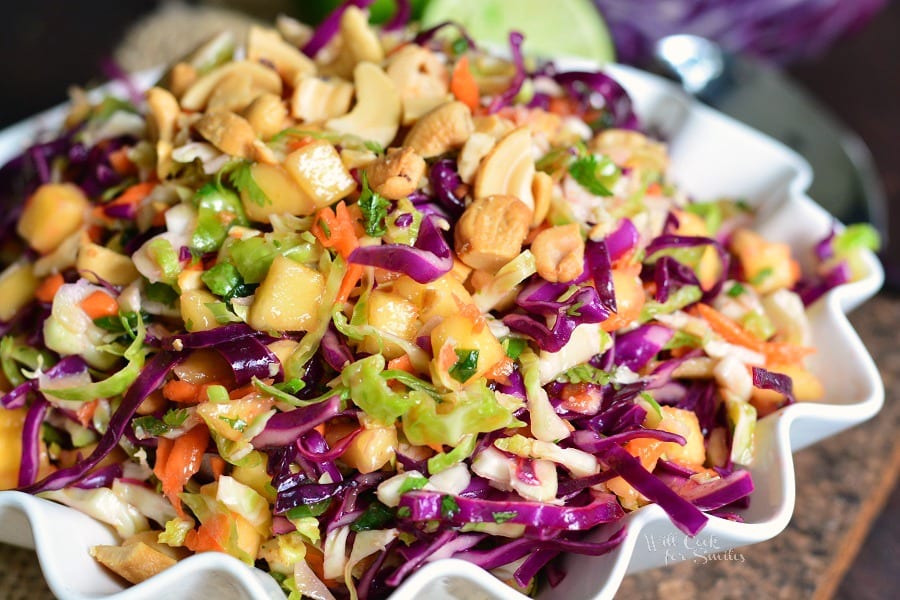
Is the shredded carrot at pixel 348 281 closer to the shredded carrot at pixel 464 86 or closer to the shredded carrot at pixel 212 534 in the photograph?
the shredded carrot at pixel 212 534

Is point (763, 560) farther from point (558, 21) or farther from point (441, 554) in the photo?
point (558, 21)

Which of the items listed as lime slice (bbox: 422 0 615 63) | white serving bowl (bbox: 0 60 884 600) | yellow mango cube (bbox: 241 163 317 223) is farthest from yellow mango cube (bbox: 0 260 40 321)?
lime slice (bbox: 422 0 615 63)

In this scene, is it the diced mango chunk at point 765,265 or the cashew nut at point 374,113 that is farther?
the diced mango chunk at point 765,265

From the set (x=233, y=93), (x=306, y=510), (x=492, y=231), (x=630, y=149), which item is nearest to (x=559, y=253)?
(x=492, y=231)

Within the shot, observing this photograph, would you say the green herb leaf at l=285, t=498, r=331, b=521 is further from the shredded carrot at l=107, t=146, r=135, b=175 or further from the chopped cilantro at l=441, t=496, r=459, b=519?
the shredded carrot at l=107, t=146, r=135, b=175

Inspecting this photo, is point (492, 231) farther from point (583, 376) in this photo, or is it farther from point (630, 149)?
point (630, 149)

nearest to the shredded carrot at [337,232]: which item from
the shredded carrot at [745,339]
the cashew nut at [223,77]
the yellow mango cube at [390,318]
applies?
the yellow mango cube at [390,318]

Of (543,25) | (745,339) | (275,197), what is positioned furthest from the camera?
(543,25)
